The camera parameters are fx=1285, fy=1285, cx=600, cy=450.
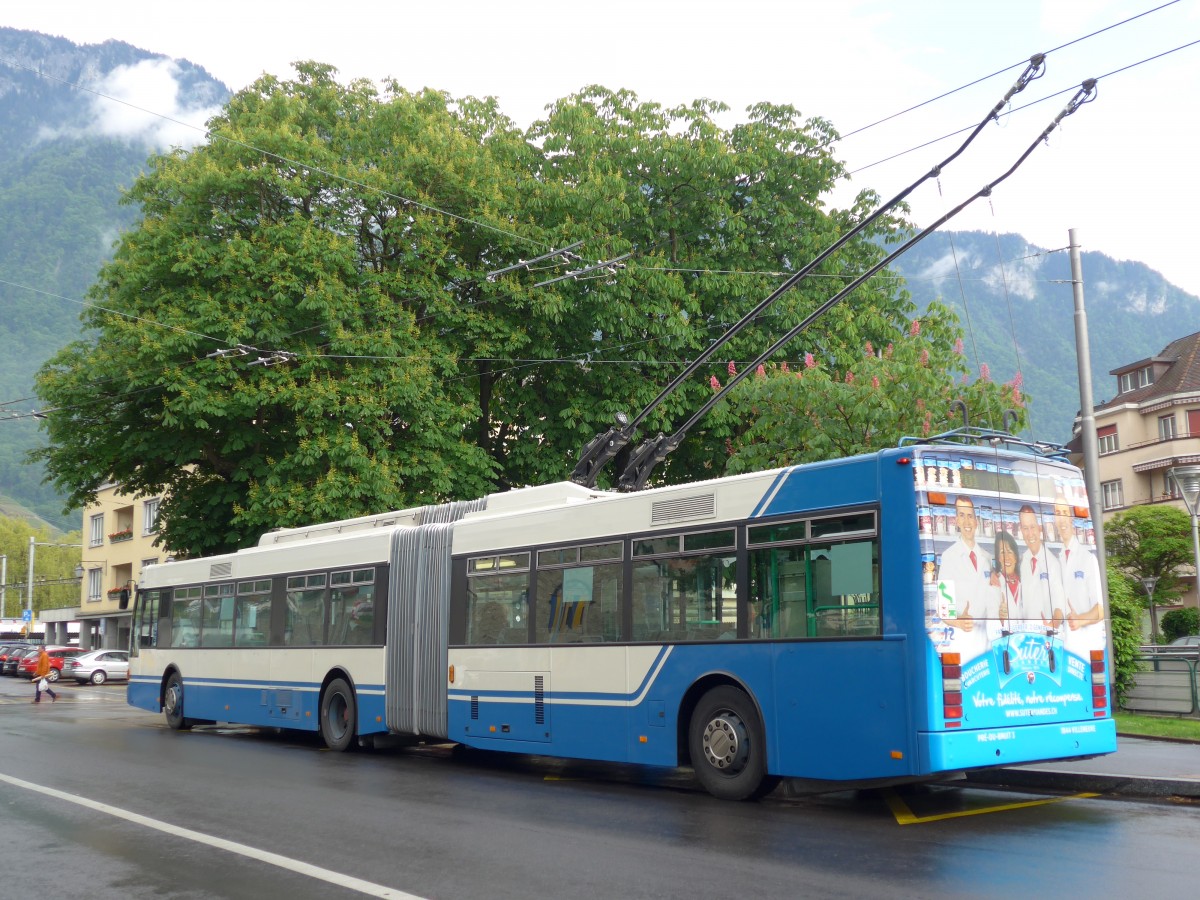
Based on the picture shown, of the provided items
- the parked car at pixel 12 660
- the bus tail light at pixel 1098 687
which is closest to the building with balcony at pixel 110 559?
the parked car at pixel 12 660

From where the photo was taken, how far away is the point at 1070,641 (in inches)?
438

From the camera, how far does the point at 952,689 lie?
10.1 meters

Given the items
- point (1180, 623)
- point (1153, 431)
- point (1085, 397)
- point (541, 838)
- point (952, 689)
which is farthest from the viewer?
point (1153, 431)

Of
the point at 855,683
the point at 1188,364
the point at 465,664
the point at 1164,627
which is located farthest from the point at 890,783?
the point at 1188,364

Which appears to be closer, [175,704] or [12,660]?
[175,704]

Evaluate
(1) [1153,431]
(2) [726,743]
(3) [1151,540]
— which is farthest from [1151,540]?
(2) [726,743]

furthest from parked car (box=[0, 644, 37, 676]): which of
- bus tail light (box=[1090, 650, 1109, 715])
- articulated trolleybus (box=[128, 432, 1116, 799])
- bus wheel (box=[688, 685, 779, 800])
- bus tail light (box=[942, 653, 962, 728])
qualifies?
bus tail light (box=[942, 653, 962, 728])

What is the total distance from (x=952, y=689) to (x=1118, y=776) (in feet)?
8.75

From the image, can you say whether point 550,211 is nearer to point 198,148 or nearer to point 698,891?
point 198,148

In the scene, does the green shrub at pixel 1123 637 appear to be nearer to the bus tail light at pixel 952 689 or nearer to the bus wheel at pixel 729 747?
the bus wheel at pixel 729 747

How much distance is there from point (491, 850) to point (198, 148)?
22.0 metres

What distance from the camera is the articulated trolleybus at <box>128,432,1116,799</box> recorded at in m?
10.3

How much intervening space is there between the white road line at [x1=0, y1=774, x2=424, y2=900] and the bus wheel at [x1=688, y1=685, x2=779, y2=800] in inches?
173

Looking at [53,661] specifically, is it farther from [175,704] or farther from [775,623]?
[775,623]
